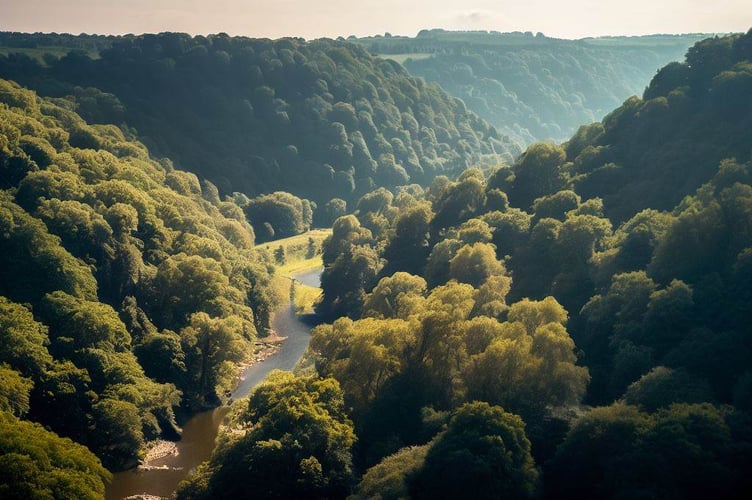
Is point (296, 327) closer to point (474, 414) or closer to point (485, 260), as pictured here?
point (485, 260)

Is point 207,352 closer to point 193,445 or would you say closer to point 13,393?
point 193,445

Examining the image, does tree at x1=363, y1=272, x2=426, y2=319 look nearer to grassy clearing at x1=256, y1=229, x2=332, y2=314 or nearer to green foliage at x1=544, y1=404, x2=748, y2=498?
green foliage at x1=544, y1=404, x2=748, y2=498

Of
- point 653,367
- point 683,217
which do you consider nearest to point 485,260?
point 683,217

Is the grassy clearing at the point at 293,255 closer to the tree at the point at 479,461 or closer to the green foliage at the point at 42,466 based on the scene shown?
the green foliage at the point at 42,466

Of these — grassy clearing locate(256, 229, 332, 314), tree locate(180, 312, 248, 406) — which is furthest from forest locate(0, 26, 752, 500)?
grassy clearing locate(256, 229, 332, 314)

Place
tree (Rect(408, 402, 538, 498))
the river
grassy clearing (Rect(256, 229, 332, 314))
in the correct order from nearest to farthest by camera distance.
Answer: tree (Rect(408, 402, 538, 498)) → the river → grassy clearing (Rect(256, 229, 332, 314))

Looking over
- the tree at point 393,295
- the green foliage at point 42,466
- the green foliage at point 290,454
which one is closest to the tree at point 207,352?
the tree at point 393,295
